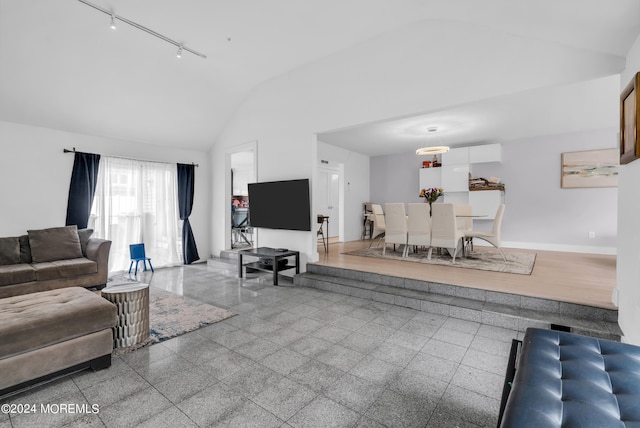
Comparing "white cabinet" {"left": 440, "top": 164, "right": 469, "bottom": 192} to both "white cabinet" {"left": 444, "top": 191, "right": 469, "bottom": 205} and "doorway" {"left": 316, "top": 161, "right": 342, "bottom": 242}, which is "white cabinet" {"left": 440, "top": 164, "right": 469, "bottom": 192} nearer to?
"white cabinet" {"left": 444, "top": 191, "right": 469, "bottom": 205}

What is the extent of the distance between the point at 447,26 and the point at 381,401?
12.9ft

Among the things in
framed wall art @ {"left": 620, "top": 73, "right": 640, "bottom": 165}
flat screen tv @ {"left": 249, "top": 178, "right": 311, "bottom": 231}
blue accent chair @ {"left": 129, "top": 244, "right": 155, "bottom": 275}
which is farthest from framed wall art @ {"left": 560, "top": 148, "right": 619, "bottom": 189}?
blue accent chair @ {"left": 129, "top": 244, "right": 155, "bottom": 275}

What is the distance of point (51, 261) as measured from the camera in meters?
4.03

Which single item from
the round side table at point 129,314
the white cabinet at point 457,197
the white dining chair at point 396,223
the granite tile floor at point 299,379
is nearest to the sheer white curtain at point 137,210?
the round side table at point 129,314

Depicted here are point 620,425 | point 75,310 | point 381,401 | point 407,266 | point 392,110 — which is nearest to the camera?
point 620,425

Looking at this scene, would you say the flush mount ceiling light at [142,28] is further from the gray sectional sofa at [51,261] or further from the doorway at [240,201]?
the gray sectional sofa at [51,261]

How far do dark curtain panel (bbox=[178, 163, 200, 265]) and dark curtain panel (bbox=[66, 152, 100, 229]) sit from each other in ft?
4.92

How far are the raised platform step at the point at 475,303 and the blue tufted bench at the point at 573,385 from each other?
84 cm

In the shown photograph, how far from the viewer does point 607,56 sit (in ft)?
8.63

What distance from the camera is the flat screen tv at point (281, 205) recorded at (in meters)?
4.82

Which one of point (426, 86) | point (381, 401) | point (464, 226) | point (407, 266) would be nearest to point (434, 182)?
point (464, 226)

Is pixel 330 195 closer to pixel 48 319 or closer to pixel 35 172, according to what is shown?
pixel 35 172

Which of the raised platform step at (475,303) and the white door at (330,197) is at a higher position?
the white door at (330,197)

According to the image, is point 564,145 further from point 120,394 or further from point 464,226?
point 120,394
